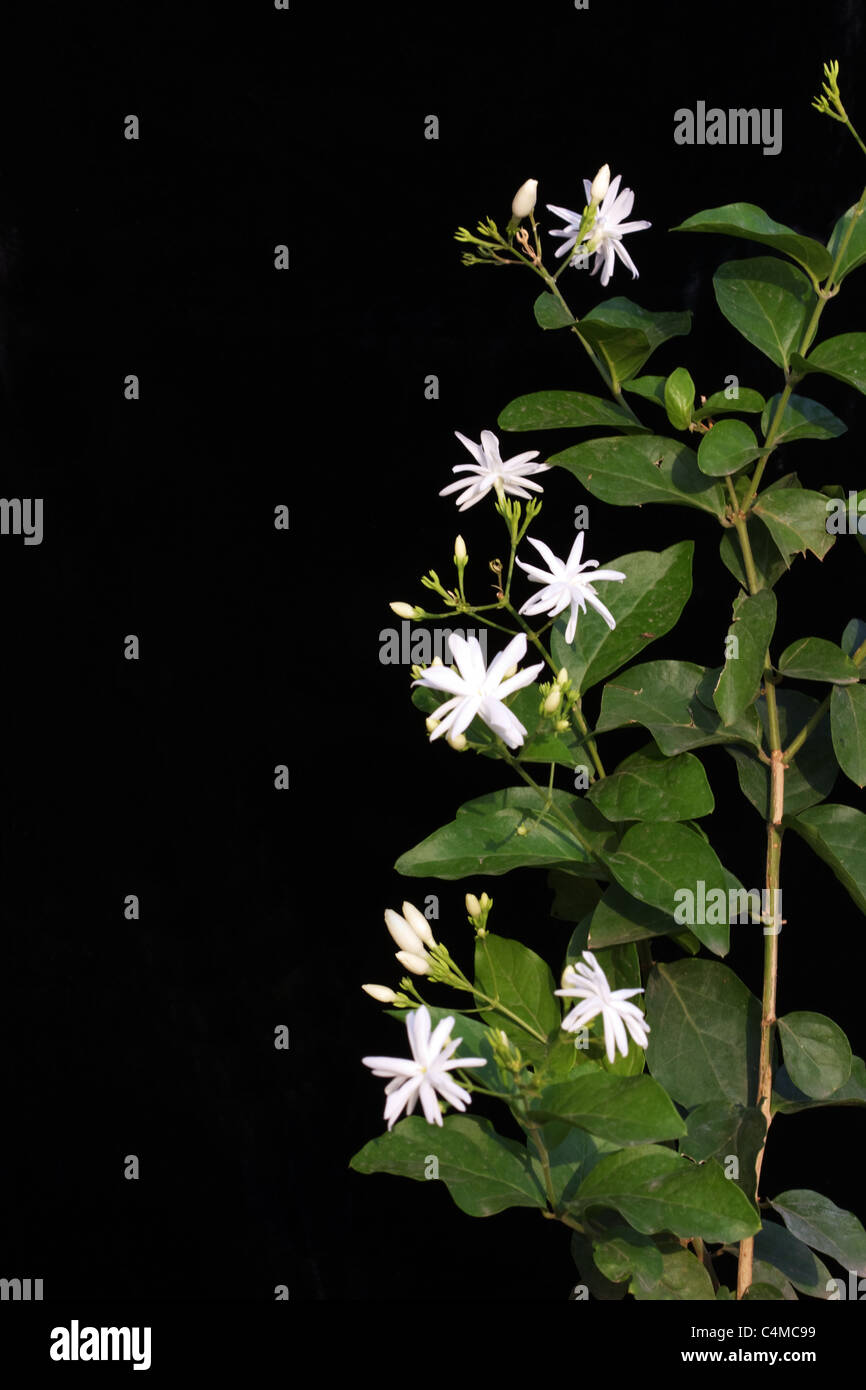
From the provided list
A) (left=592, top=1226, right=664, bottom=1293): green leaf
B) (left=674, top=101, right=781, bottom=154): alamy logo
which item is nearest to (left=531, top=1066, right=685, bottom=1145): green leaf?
(left=592, top=1226, right=664, bottom=1293): green leaf

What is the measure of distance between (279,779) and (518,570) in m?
0.51

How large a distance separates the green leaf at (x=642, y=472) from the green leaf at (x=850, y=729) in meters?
0.24

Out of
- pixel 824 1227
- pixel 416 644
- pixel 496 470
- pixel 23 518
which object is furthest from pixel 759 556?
pixel 23 518

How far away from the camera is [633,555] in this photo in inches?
60.1

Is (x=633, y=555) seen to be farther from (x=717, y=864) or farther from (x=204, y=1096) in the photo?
(x=204, y=1096)

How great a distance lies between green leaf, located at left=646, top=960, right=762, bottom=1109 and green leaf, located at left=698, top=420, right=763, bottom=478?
538 millimetres

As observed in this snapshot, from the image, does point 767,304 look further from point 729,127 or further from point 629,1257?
point 629,1257

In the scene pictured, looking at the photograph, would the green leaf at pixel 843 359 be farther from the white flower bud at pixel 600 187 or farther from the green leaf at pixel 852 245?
the white flower bud at pixel 600 187

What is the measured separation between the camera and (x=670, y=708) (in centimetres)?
149

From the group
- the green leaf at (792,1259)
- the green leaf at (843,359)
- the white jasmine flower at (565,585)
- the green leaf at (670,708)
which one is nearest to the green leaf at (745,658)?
the green leaf at (670,708)

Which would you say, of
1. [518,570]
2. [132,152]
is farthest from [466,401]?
[132,152]

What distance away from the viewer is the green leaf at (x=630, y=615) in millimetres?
1506

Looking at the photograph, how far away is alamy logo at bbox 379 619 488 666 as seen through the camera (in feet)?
5.60

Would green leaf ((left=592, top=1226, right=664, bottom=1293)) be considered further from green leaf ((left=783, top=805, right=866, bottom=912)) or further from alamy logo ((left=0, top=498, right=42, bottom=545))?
alamy logo ((left=0, top=498, right=42, bottom=545))
